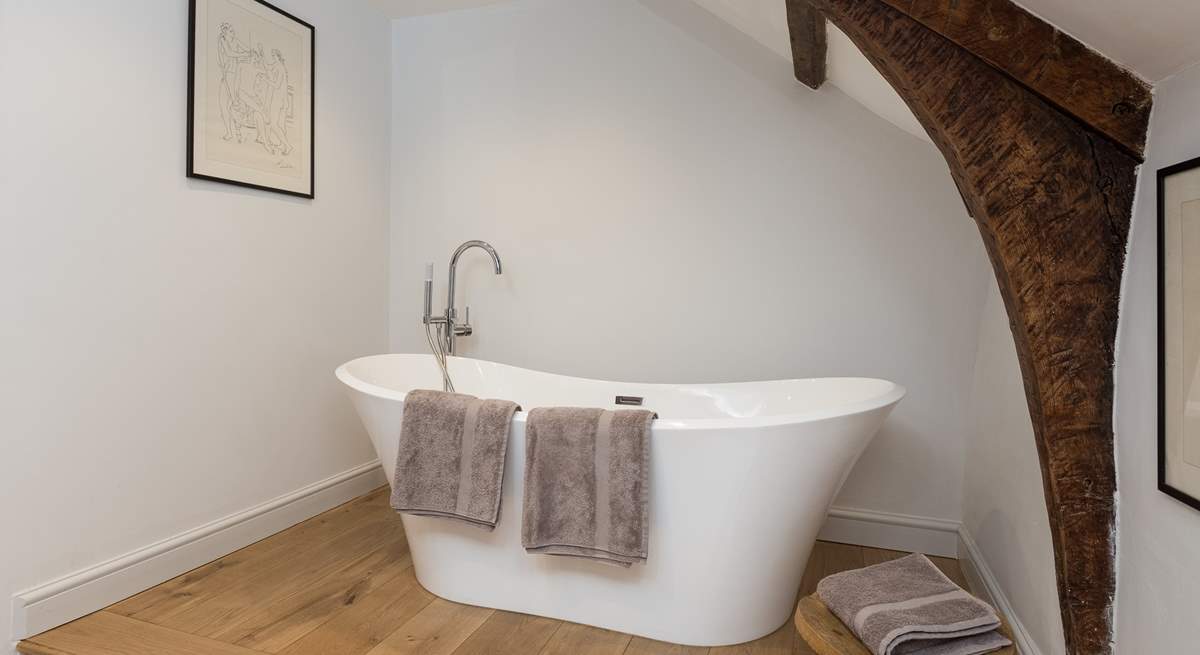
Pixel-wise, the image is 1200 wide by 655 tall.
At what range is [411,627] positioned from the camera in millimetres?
2104

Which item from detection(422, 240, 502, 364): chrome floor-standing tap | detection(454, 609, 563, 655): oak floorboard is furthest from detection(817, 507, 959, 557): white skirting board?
detection(422, 240, 502, 364): chrome floor-standing tap

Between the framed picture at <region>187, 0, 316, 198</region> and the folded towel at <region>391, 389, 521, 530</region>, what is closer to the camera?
the folded towel at <region>391, 389, 521, 530</region>

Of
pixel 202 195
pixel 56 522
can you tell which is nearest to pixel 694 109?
pixel 202 195

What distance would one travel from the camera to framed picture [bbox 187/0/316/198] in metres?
2.45

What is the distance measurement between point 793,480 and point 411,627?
117 cm

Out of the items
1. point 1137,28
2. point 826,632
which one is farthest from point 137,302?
point 1137,28

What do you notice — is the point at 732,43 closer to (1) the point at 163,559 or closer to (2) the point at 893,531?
(2) the point at 893,531

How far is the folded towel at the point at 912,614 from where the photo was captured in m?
1.40

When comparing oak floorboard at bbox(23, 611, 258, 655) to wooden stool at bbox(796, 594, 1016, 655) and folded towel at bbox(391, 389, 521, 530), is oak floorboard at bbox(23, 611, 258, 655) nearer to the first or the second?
folded towel at bbox(391, 389, 521, 530)

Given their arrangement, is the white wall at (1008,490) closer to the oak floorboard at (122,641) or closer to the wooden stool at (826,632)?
the wooden stool at (826,632)

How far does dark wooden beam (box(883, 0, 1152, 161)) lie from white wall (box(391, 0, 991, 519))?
1603mm

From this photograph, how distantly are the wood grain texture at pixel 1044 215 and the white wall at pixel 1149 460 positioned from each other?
0.09 ft

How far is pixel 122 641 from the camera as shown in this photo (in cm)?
198

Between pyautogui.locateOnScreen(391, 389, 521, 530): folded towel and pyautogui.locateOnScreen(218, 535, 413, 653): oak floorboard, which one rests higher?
pyautogui.locateOnScreen(391, 389, 521, 530): folded towel
